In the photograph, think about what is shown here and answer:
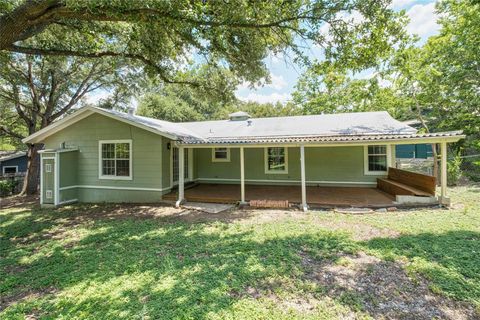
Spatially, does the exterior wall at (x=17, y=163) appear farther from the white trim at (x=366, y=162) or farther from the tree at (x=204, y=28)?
the white trim at (x=366, y=162)

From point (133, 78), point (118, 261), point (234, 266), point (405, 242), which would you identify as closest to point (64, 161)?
point (133, 78)

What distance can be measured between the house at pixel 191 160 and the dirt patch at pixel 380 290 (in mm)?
3922

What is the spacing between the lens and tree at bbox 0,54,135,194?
39.2ft

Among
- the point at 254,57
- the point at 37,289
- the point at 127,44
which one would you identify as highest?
the point at 127,44

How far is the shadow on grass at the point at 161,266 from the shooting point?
3.10m

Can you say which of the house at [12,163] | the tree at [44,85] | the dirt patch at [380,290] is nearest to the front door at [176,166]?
the tree at [44,85]

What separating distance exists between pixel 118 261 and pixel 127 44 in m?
7.27

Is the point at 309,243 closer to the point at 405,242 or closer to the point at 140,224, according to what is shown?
the point at 405,242

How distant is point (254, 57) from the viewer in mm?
8195

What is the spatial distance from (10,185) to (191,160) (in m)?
10.8

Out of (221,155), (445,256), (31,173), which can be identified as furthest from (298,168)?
(31,173)

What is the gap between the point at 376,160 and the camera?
10273mm

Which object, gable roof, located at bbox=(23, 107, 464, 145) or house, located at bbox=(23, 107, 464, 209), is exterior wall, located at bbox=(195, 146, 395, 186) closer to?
house, located at bbox=(23, 107, 464, 209)

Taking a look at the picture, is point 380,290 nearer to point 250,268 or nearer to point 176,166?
point 250,268
